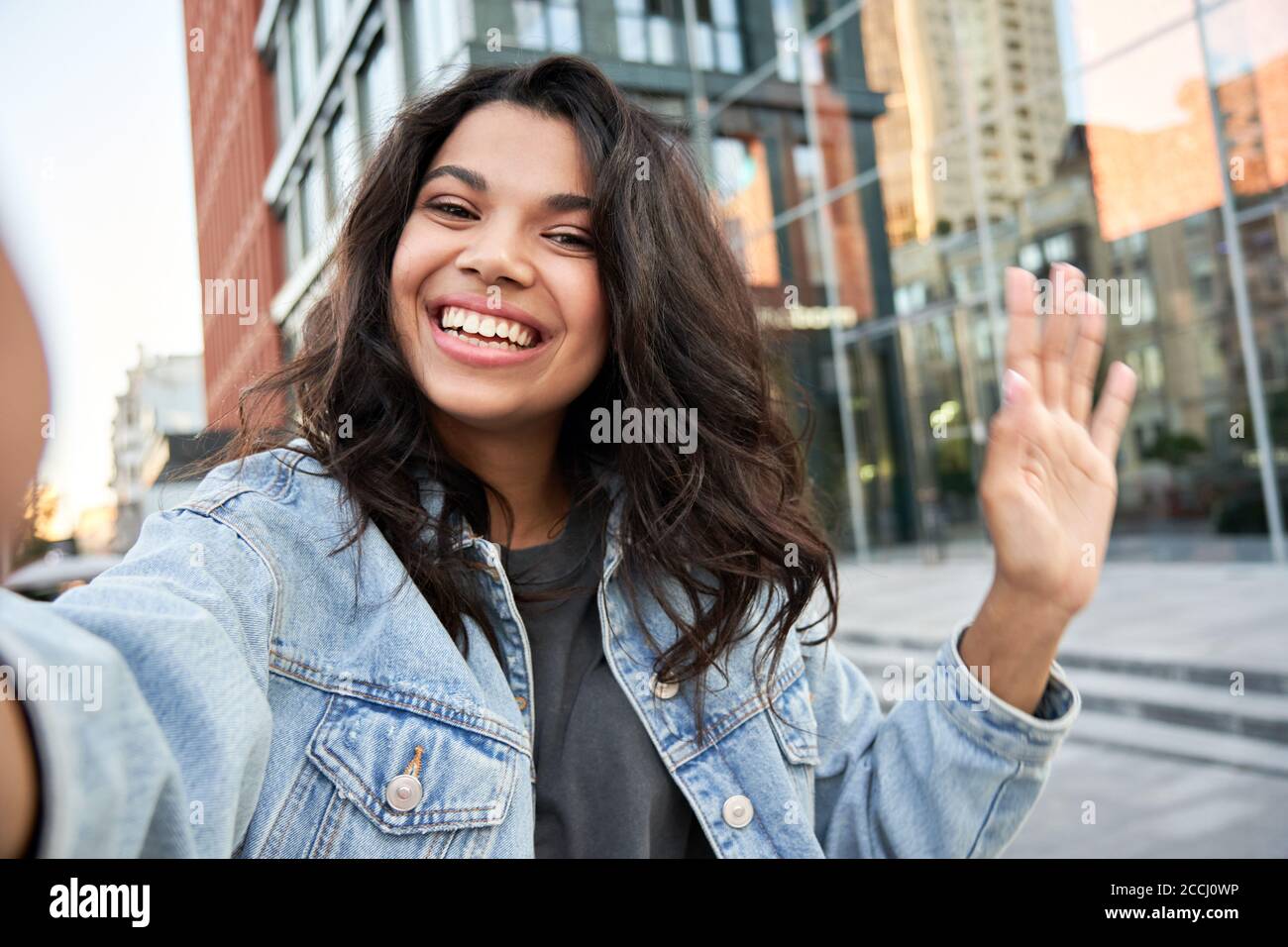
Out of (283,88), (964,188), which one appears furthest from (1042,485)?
(283,88)

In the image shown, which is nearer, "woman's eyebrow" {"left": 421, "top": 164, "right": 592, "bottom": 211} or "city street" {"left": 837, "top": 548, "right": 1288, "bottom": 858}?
"woman's eyebrow" {"left": 421, "top": 164, "right": 592, "bottom": 211}

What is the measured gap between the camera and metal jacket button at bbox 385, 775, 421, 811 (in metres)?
0.97

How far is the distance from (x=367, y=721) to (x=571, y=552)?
43 cm

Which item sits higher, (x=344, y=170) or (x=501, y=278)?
(x=344, y=170)

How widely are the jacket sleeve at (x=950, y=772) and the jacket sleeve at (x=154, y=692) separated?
2.59 ft

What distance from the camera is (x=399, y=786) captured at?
98 centimetres

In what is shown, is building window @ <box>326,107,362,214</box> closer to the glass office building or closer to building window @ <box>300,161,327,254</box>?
the glass office building

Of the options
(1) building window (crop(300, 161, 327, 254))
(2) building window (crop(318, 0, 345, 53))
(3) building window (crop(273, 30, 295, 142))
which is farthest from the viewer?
(3) building window (crop(273, 30, 295, 142))

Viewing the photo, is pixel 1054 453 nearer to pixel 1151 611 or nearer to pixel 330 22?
pixel 1151 611

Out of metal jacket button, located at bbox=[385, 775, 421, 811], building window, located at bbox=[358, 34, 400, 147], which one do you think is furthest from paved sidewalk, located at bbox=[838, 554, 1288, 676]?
building window, located at bbox=[358, 34, 400, 147]

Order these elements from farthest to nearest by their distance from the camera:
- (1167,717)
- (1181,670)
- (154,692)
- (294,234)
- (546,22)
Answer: (294,234)
(546,22)
(1181,670)
(1167,717)
(154,692)

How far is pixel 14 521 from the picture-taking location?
519 mm

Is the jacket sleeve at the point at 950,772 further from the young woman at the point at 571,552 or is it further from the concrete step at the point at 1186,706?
the concrete step at the point at 1186,706

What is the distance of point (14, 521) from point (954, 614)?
282 inches
